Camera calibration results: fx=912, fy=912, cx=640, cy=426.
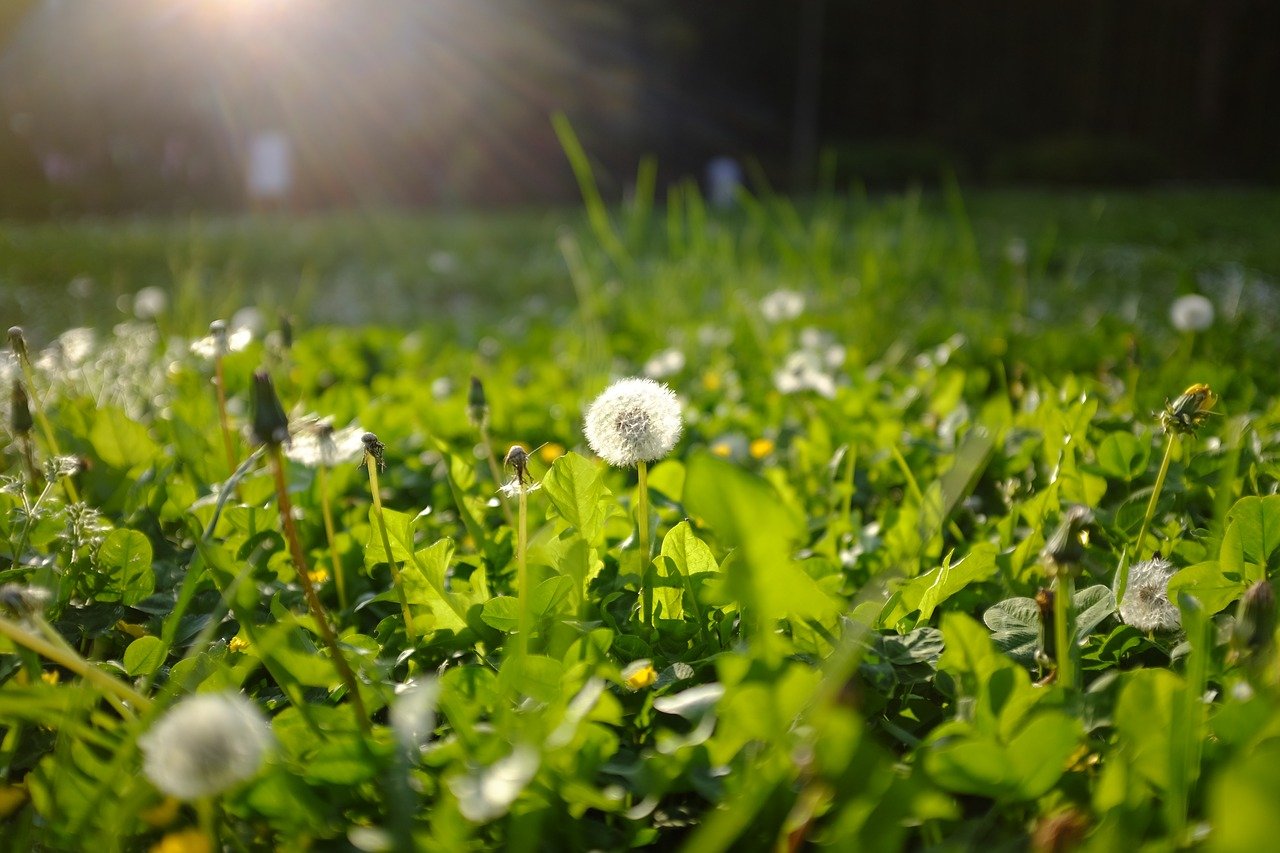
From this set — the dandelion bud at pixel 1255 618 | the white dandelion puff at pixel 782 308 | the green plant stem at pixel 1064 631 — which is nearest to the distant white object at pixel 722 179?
the white dandelion puff at pixel 782 308

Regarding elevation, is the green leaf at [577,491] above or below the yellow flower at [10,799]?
above

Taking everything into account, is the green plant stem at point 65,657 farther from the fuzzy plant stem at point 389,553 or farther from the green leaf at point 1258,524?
the green leaf at point 1258,524

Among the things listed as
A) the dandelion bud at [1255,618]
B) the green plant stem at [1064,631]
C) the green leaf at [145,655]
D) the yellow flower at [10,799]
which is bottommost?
the yellow flower at [10,799]

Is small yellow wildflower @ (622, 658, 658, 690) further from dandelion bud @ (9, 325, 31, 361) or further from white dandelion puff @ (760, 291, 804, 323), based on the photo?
white dandelion puff @ (760, 291, 804, 323)

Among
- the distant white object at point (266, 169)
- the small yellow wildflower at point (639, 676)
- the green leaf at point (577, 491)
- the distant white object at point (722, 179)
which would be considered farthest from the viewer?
the distant white object at point (266, 169)

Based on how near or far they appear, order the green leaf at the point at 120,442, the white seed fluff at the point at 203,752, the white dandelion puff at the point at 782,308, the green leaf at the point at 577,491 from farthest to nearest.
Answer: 1. the white dandelion puff at the point at 782,308
2. the green leaf at the point at 120,442
3. the green leaf at the point at 577,491
4. the white seed fluff at the point at 203,752

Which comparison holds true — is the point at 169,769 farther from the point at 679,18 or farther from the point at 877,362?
the point at 679,18

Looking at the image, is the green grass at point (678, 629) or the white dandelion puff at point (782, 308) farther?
the white dandelion puff at point (782, 308)

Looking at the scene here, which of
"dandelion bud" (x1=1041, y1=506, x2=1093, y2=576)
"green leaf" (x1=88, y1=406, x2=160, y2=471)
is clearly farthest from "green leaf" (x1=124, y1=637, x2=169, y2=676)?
"dandelion bud" (x1=1041, y1=506, x2=1093, y2=576)
